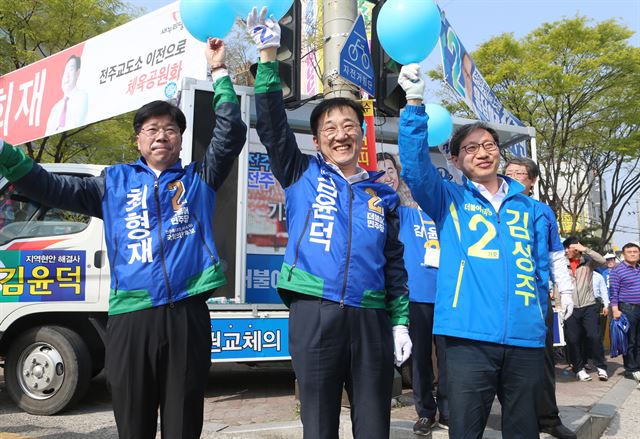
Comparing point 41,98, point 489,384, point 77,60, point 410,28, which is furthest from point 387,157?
point 41,98

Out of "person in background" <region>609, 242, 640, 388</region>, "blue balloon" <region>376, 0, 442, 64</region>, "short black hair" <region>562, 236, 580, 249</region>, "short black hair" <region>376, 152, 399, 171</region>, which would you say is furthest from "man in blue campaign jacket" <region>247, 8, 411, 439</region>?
"person in background" <region>609, 242, 640, 388</region>

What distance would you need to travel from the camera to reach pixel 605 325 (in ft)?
38.0

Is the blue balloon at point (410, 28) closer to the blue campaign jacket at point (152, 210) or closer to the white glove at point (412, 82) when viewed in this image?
the white glove at point (412, 82)

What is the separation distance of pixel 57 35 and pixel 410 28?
41.5 feet

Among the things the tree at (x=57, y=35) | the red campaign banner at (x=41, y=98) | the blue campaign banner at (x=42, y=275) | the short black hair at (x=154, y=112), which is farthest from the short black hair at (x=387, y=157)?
the tree at (x=57, y=35)

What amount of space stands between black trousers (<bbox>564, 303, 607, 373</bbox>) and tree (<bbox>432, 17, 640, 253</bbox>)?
10021 mm

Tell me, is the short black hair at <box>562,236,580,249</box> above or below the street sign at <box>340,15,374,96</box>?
below

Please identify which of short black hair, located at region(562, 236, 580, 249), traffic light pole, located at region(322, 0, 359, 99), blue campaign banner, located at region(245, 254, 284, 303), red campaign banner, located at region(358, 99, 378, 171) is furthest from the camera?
short black hair, located at region(562, 236, 580, 249)

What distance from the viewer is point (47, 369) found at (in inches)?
196

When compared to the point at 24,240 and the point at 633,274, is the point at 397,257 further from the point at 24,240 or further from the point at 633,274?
the point at 633,274

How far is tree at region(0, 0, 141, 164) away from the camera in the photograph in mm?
13109

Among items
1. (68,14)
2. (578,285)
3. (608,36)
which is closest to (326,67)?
(578,285)

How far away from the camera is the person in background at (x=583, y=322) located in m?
7.64

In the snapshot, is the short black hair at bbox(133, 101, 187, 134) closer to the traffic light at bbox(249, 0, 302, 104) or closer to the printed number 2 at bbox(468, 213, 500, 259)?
the printed number 2 at bbox(468, 213, 500, 259)
